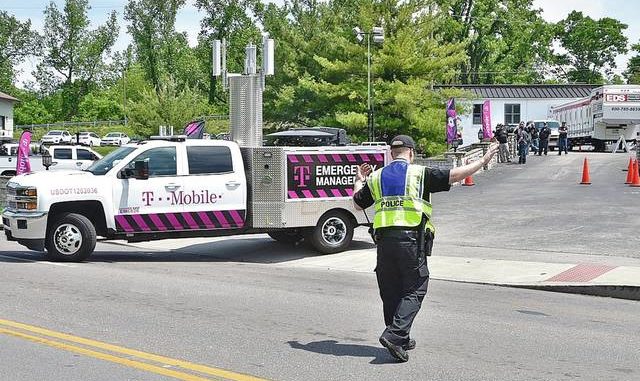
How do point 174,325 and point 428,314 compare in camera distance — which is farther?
point 428,314

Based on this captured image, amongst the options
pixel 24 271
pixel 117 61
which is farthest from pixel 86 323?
pixel 117 61

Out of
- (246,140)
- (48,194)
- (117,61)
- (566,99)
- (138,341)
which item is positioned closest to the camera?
(138,341)

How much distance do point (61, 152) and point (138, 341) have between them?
2653 cm

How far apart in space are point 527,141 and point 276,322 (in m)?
30.9

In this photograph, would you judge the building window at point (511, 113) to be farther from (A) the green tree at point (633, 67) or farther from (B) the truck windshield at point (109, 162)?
(B) the truck windshield at point (109, 162)

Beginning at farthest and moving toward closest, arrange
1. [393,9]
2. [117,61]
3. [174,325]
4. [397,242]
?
[117,61]
[393,9]
[174,325]
[397,242]

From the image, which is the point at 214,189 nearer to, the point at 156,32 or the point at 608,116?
the point at 608,116

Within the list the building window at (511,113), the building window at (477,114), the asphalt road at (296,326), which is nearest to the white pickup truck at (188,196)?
the asphalt road at (296,326)

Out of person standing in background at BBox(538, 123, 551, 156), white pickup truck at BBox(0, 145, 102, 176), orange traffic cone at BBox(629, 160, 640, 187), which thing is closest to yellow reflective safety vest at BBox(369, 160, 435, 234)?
orange traffic cone at BBox(629, 160, 640, 187)

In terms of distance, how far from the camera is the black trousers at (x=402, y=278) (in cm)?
709

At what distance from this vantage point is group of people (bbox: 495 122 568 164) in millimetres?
→ 36250

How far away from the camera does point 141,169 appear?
13984 mm

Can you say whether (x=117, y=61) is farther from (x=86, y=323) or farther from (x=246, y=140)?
(x=86, y=323)

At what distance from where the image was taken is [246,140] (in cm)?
1633
